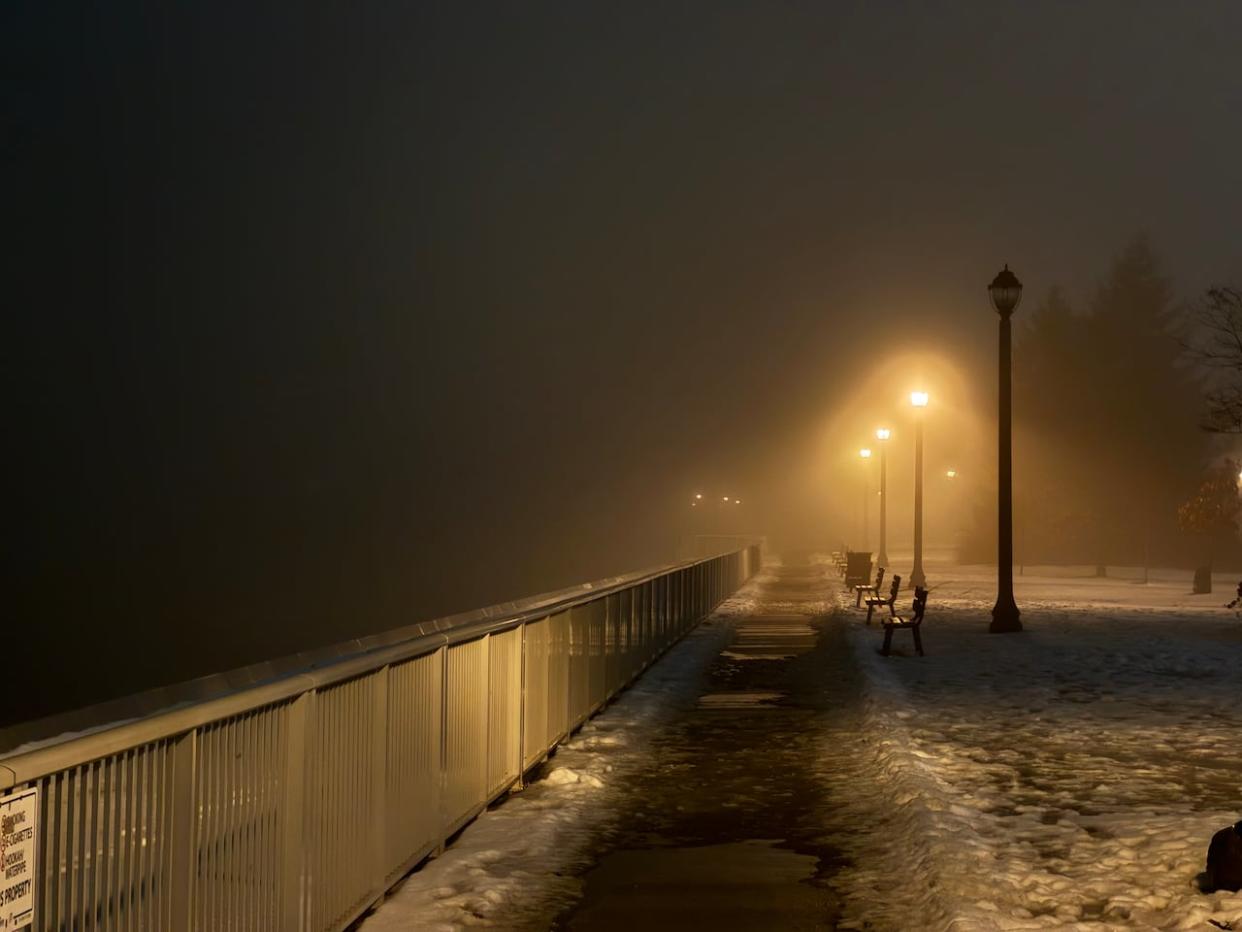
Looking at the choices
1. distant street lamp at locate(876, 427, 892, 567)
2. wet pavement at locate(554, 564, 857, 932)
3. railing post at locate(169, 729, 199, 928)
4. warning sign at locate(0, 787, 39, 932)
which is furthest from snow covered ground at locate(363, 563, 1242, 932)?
distant street lamp at locate(876, 427, 892, 567)

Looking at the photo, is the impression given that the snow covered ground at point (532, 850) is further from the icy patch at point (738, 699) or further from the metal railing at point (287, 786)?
the icy patch at point (738, 699)

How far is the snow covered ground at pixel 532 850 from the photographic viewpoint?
738 centimetres

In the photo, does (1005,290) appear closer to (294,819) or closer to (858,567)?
(858,567)

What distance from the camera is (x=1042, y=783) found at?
35.8ft

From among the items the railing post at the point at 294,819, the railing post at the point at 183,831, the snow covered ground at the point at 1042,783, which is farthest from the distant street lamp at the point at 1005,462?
the railing post at the point at 183,831

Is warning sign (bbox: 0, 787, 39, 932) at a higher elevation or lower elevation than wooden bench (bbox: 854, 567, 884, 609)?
higher

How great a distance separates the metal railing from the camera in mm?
4480

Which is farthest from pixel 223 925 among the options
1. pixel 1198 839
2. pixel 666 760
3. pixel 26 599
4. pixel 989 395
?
pixel 26 599

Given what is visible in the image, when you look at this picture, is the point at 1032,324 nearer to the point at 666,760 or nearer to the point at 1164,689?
the point at 1164,689

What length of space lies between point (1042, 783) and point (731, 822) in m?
2.46

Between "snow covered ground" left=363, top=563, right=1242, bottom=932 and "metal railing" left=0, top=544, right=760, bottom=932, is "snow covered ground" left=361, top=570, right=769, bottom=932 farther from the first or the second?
"metal railing" left=0, top=544, right=760, bottom=932

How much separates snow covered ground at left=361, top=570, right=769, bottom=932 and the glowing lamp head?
523 inches

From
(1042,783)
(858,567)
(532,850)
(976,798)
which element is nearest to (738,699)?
(1042,783)

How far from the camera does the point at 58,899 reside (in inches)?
166
